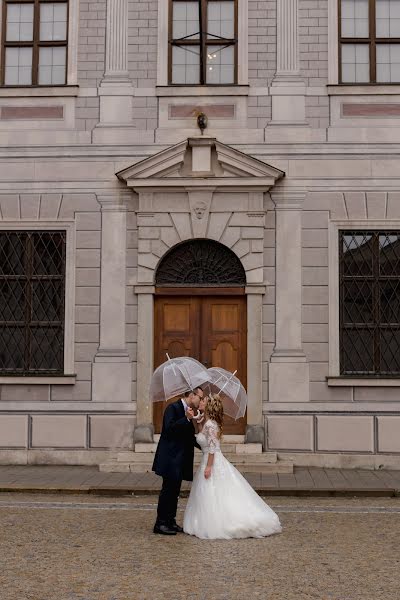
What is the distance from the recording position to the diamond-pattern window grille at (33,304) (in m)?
15.2

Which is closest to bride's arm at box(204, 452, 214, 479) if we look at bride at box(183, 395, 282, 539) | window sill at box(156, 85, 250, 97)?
bride at box(183, 395, 282, 539)

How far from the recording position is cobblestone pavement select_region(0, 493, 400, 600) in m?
6.95

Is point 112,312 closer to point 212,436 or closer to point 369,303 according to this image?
point 369,303

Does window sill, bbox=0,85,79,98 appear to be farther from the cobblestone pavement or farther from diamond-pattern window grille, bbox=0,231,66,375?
the cobblestone pavement

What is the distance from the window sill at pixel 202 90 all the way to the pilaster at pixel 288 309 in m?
1.85

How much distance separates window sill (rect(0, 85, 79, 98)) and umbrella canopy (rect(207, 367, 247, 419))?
302 inches

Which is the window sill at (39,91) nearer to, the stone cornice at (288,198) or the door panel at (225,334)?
the stone cornice at (288,198)

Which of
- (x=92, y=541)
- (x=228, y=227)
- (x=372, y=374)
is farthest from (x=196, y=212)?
(x=92, y=541)

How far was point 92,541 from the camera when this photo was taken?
8.89m

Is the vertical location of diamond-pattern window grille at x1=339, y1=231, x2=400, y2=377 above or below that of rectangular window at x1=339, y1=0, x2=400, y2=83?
below

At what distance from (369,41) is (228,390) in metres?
8.47

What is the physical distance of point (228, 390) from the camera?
9.59 m

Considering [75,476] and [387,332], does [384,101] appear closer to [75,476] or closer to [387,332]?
[387,332]

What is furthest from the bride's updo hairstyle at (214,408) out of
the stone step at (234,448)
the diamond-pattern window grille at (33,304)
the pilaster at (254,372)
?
the diamond-pattern window grille at (33,304)
